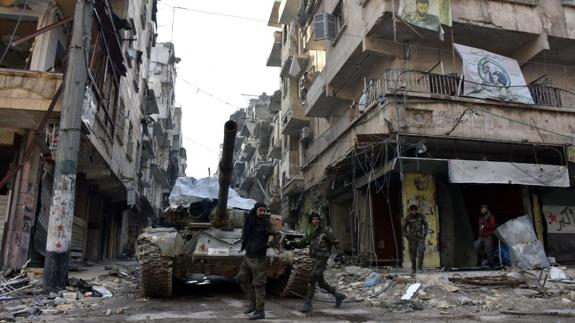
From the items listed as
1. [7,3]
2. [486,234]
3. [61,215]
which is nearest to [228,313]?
[61,215]

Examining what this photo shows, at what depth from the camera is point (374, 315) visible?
650cm

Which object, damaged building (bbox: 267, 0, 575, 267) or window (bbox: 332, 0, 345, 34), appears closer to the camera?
damaged building (bbox: 267, 0, 575, 267)

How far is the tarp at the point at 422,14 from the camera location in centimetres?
1288

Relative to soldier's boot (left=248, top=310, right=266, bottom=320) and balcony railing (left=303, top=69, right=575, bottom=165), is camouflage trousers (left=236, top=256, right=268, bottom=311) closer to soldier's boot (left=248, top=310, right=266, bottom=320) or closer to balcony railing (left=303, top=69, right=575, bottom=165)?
soldier's boot (left=248, top=310, right=266, bottom=320)

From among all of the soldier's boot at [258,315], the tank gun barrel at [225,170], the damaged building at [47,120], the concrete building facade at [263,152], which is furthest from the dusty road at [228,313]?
the concrete building facade at [263,152]

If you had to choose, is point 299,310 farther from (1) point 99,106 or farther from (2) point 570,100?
(2) point 570,100

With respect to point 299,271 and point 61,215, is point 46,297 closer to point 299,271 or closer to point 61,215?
point 61,215

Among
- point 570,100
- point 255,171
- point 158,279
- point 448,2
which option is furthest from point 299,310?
point 255,171

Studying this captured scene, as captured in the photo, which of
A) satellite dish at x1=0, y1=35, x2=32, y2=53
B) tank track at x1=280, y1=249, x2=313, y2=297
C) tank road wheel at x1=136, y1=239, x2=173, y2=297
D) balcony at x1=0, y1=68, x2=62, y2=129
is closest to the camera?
tank road wheel at x1=136, y1=239, x2=173, y2=297

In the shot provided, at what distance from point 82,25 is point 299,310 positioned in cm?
674

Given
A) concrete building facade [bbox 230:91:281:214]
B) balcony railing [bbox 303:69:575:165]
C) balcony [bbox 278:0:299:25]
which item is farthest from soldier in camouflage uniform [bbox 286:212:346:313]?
concrete building facade [bbox 230:91:281:214]

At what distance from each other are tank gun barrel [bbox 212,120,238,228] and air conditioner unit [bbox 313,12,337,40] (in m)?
10.1

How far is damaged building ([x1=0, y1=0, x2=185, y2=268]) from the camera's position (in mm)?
10000

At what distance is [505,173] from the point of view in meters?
11.9
